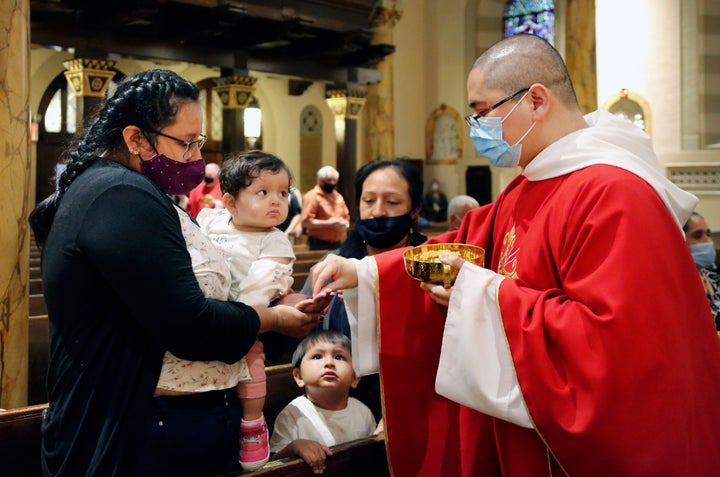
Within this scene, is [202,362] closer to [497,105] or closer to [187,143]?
[187,143]

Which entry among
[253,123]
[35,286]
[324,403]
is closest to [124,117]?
[324,403]

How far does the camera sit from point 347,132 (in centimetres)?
1348

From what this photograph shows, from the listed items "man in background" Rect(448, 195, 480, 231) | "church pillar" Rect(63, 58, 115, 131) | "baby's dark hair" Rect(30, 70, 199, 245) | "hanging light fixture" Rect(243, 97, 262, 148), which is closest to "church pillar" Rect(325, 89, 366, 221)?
"hanging light fixture" Rect(243, 97, 262, 148)

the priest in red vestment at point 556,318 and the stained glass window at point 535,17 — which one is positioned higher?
the stained glass window at point 535,17

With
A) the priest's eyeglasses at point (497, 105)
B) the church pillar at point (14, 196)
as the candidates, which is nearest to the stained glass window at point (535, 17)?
the church pillar at point (14, 196)

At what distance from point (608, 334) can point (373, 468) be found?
1099 millimetres

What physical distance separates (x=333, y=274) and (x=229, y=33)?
9282 mm

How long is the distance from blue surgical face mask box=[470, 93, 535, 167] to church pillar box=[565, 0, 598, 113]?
26.6ft

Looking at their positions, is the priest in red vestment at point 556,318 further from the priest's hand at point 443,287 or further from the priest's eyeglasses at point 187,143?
the priest's eyeglasses at point 187,143

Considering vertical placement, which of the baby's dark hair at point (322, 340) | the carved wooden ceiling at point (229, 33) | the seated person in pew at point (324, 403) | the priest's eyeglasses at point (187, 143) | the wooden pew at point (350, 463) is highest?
the carved wooden ceiling at point (229, 33)

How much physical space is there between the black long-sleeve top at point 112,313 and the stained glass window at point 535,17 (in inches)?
633

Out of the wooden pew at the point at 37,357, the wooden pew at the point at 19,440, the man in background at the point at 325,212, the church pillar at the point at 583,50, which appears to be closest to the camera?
the wooden pew at the point at 19,440

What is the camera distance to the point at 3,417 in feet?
8.32

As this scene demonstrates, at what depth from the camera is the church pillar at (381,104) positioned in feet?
51.5
